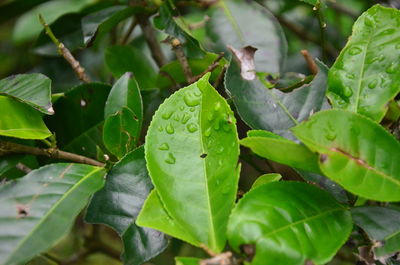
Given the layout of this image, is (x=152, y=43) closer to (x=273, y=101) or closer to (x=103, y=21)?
(x=103, y=21)

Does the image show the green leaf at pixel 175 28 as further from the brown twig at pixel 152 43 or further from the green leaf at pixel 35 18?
the green leaf at pixel 35 18

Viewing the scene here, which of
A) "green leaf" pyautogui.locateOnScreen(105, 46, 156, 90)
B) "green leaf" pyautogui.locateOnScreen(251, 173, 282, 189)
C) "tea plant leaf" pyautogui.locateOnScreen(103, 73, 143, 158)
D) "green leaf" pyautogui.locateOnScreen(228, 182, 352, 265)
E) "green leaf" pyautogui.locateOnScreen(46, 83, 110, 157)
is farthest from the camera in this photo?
"green leaf" pyautogui.locateOnScreen(105, 46, 156, 90)

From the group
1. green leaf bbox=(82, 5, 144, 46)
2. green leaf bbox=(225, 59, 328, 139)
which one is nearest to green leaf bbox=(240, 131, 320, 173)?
Result: green leaf bbox=(225, 59, 328, 139)

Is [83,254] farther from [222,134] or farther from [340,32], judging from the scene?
[340,32]

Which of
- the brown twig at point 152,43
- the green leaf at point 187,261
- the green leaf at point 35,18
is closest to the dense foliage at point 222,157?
the green leaf at point 187,261

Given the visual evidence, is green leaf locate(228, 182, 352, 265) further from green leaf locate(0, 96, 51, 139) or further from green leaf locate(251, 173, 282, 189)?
green leaf locate(0, 96, 51, 139)

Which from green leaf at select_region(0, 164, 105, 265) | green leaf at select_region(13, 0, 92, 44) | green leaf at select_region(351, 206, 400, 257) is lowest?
green leaf at select_region(351, 206, 400, 257)
